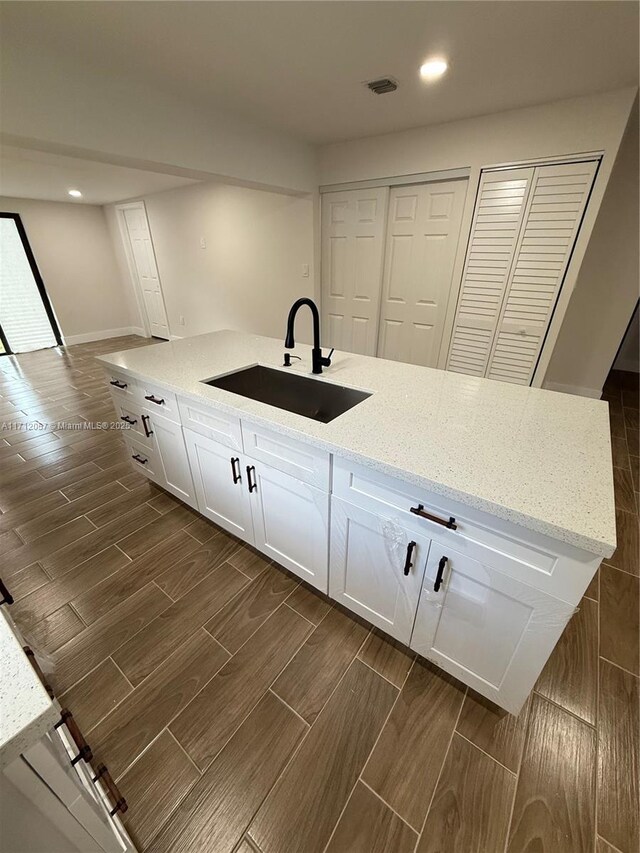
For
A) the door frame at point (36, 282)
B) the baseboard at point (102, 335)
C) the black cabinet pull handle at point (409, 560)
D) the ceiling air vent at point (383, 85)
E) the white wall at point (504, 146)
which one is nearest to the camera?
the black cabinet pull handle at point (409, 560)

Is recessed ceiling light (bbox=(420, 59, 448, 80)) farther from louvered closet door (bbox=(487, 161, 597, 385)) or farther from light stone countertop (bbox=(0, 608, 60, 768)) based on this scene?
light stone countertop (bbox=(0, 608, 60, 768))

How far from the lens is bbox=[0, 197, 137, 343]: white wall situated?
17.3 feet

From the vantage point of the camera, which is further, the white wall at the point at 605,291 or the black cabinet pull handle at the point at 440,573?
the white wall at the point at 605,291

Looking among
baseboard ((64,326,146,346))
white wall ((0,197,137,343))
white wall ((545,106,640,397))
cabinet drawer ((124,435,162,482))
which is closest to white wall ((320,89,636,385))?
white wall ((545,106,640,397))

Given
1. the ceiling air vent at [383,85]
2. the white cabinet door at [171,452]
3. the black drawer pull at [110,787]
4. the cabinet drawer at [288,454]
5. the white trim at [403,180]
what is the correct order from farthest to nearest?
1. the white trim at [403,180]
2. the ceiling air vent at [383,85]
3. the white cabinet door at [171,452]
4. the cabinet drawer at [288,454]
5. the black drawer pull at [110,787]

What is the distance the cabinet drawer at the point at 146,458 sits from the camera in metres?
2.04

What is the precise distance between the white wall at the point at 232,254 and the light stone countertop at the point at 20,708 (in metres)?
3.76

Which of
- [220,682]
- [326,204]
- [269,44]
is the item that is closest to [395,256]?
[326,204]

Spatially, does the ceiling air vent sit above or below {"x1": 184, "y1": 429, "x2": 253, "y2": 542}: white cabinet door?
above

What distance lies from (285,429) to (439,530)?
61 cm

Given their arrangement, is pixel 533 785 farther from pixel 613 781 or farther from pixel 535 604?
pixel 535 604

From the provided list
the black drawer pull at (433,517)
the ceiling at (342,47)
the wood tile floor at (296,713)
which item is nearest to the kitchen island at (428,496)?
the black drawer pull at (433,517)

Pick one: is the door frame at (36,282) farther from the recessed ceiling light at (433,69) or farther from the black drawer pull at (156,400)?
the recessed ceiling light at (433,69)

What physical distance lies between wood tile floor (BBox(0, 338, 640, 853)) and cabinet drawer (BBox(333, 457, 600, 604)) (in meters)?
0.71
